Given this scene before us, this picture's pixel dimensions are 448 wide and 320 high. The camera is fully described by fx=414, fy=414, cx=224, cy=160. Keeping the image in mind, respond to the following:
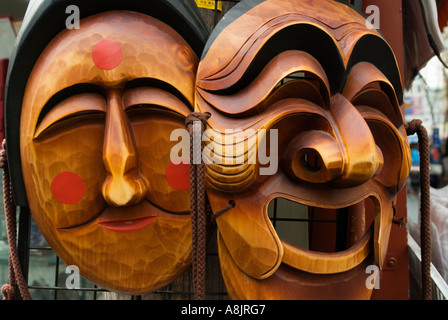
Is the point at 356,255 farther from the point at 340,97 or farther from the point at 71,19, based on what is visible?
the point at 71,19

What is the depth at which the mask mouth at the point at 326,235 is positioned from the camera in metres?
0.62

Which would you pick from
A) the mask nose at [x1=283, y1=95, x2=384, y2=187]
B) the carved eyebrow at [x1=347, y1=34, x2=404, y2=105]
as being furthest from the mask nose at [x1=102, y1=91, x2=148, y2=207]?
the carved eyebrow at [x1=347, y1=34, x2=404, y2=105]

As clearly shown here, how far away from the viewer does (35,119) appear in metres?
0.68

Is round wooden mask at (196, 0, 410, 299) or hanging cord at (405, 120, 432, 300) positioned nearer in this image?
round wooden mask at (196, 0, 410, 299)

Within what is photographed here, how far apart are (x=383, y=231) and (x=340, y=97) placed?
0.74ft

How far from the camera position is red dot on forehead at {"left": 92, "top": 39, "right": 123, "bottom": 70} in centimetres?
67

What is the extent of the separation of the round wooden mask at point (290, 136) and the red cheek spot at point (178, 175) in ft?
0.29

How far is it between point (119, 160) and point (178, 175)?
0.35ft

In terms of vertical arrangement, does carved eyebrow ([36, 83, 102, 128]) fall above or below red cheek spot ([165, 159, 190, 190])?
above

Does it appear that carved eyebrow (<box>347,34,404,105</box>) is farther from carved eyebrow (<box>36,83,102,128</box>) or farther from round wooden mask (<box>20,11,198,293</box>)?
carved eyebrow (<box>36,83,102,128</box>)

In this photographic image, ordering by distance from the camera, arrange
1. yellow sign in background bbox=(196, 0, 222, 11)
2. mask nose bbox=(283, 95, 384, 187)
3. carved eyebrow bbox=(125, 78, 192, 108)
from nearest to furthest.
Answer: mask nose bbox=(283, 95, 384, 187)
carved eyebrow bbox=(125, 78, 192, 108)
yellow sign in background bbox=(196, 0, 222, 11)

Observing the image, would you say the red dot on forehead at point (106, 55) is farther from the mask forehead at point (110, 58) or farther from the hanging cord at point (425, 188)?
→ the hanging cord at point (425, 188)

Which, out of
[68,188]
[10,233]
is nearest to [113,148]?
[68,188]

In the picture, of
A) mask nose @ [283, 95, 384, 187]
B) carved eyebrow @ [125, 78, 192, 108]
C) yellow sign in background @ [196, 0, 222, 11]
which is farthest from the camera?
yellow sign in background @ [196, 0, 222, 11]
